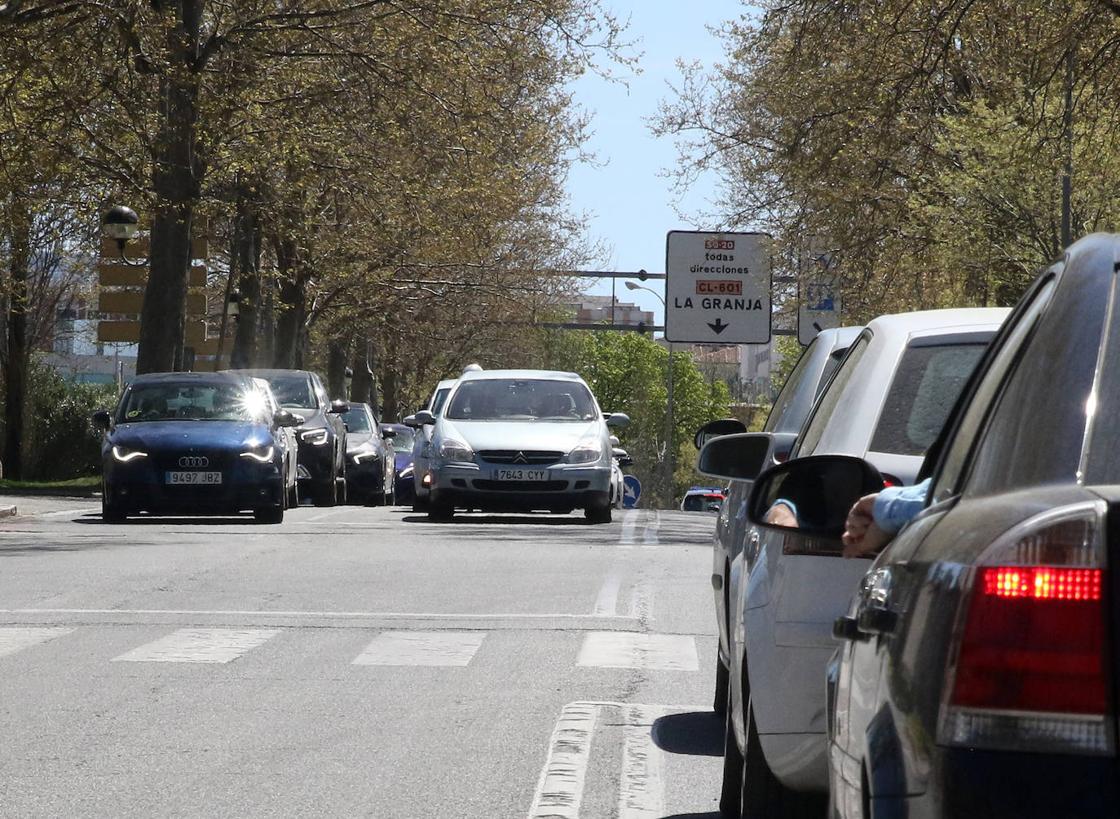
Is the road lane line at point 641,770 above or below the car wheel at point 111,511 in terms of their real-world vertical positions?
below

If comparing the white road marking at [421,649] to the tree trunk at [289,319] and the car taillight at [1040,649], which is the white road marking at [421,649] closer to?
the car taillight at [1040,649]

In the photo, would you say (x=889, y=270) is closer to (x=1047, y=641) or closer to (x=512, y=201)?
(x=512, y=201)

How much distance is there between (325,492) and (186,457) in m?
7.61

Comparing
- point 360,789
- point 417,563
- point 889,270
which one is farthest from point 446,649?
point 889,270

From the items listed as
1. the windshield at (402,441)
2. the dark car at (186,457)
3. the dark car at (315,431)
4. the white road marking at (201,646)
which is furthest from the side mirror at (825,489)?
the windshield at (402,441)

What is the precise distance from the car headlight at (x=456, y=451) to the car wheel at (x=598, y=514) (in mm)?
1542

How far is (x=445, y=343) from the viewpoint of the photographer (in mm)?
57531

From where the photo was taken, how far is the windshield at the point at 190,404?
74.8 feet

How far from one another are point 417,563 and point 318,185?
1631cm

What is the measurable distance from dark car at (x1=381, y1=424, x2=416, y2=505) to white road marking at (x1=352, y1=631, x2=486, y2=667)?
24200 millimetres

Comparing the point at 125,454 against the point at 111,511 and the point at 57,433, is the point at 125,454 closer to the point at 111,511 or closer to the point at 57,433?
the point at 111,511

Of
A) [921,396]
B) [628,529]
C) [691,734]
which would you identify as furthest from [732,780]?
[628,529]

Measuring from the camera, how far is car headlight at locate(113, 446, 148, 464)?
21828 millimetres

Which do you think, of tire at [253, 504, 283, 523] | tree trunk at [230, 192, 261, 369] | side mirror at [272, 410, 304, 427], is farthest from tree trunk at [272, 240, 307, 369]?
tire at [253, 504, 283, 523]
